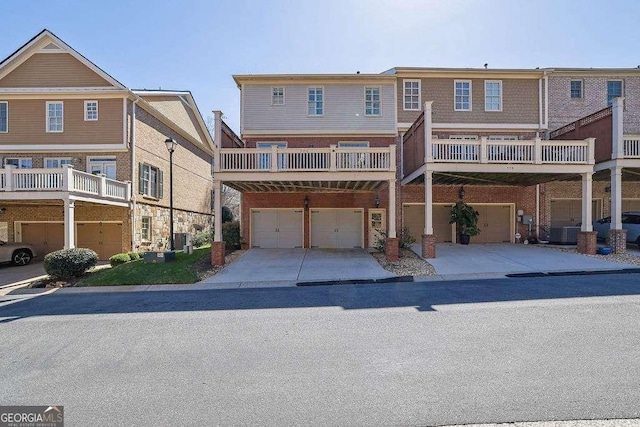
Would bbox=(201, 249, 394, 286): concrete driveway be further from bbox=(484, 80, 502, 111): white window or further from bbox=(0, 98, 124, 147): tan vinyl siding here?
bbox=(484, 80, 502, 111): white window

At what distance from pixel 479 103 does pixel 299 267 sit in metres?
13.2

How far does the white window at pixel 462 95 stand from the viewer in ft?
55.7

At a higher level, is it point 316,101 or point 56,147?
point 316,101

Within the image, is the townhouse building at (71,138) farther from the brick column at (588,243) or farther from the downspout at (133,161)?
the brick column at (588,243)

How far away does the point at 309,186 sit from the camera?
592 inches

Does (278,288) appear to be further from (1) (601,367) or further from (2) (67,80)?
(2) (67,80)

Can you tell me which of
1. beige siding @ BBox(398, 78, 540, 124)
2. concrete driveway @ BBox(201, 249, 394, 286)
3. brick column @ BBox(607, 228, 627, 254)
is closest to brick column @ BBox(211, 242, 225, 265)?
concrete driveway @ BBox(201, 249, 394, 286)

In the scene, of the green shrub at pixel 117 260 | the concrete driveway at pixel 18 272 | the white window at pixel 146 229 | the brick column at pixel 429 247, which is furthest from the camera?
the white window at pixel 146 229

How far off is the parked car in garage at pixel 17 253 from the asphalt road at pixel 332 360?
33.0 ft

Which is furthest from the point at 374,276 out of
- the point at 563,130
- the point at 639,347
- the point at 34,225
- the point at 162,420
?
the point at 34,225

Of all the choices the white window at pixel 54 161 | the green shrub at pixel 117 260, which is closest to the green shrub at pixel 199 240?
the green shrub at pixel 117 260

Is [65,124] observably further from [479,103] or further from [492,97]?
[492,97]

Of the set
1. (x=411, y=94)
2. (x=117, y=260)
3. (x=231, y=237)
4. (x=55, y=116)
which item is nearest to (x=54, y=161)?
(x=55, y=116)

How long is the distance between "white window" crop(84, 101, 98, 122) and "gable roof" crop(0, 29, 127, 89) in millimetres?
1461
